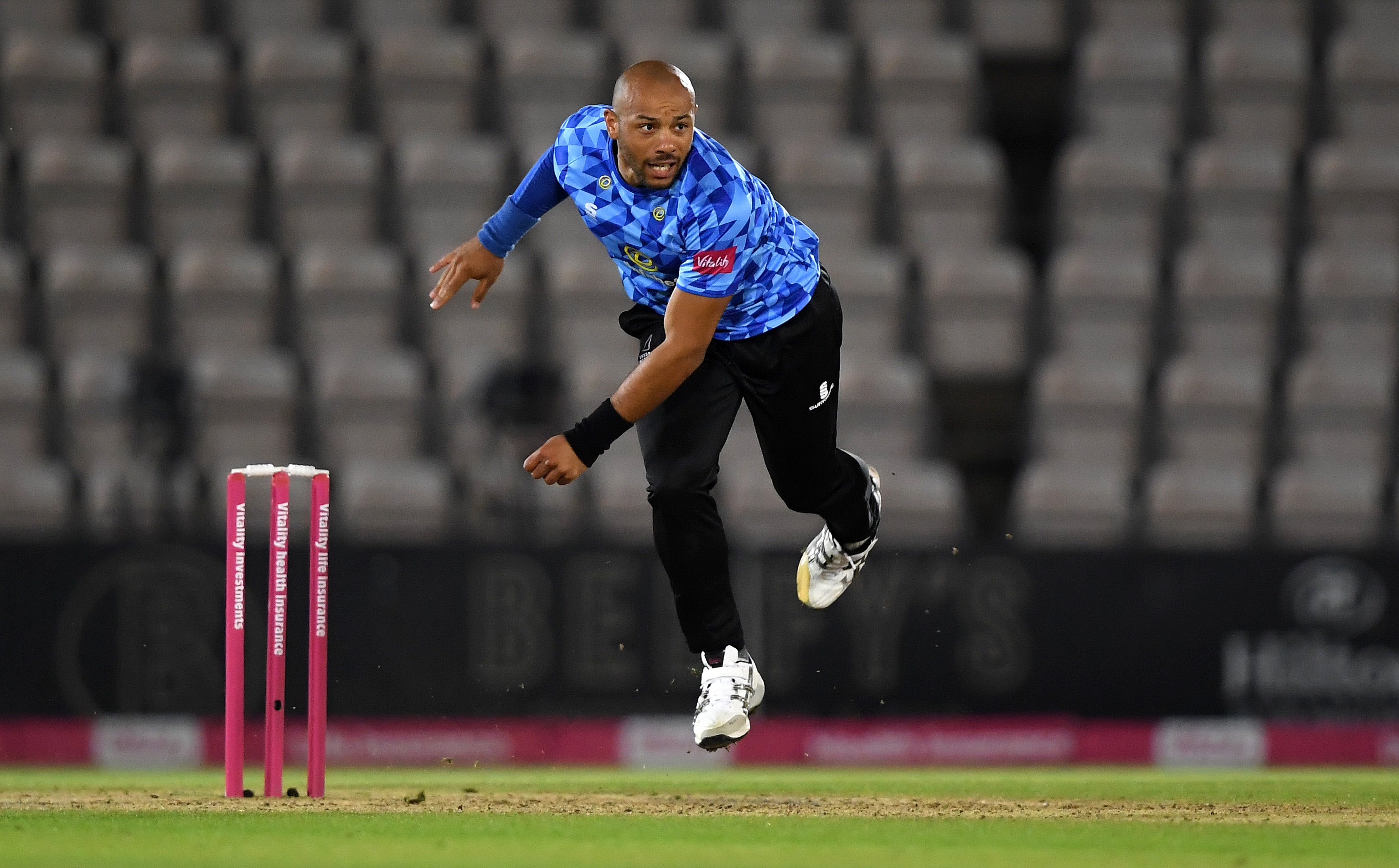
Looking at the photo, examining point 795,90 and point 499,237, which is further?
point 795,90

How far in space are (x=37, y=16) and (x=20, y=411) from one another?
104 inches

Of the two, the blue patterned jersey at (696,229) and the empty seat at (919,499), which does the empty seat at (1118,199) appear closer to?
the empty seat at (919,499)

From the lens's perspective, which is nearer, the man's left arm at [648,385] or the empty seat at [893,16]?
the man's left arm at [648,385]

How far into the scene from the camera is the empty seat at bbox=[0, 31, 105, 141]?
10219 mm

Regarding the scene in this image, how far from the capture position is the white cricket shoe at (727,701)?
15.9 ft

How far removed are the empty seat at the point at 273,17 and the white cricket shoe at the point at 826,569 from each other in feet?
19.6

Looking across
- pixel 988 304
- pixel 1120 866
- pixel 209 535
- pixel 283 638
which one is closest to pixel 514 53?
pixel 988 304

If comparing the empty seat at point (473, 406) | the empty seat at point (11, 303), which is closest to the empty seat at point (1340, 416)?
the empty seat at point (473, 406)

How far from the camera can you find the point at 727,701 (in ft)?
15.9

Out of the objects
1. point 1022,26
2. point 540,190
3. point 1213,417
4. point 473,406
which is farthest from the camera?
point 1022,26

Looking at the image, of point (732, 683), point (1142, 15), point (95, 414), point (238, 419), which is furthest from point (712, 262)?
point (1142, 15)

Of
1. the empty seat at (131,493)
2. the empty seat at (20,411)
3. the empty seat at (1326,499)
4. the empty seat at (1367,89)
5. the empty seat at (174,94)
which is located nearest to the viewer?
the empty seat at (131,493)

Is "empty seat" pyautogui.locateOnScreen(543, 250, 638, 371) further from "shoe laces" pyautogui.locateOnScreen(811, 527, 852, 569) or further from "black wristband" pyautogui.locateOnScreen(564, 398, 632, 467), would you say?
"black wristband" pyautogui.locateOnScreen(564, 398, 632, 467)

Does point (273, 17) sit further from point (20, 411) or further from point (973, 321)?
point (973, 321)
